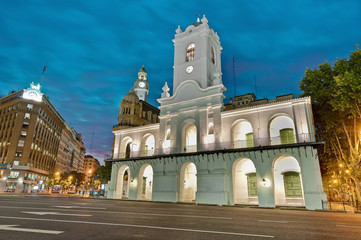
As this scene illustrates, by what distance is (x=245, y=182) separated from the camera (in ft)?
84.0

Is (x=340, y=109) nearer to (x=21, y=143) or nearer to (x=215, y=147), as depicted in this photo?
(x=215, y=147)

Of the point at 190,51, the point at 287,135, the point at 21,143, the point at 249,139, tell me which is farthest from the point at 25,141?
the point at 287,135

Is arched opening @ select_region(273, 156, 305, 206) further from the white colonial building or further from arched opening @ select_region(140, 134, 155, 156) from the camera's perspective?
arched opening @ select_region(140, 134, 155, 156)

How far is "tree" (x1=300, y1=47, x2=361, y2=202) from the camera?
1985 centimetres

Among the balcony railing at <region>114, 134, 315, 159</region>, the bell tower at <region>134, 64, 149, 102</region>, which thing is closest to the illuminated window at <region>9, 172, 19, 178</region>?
the bell tower at <region>134, 64, 149, 102</region>

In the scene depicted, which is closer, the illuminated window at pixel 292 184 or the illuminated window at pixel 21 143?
the illuminated window at pixel 292 184

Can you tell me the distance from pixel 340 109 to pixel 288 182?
898cm

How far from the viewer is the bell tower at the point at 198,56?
1222 inches

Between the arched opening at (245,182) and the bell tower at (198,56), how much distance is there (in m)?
11.5

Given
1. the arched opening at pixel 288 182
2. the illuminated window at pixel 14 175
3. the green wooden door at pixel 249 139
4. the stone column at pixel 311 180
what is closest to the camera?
the stone column at pixel 311 180

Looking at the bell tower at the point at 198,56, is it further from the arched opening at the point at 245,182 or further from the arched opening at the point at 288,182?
the arched opening at the point at 288,182

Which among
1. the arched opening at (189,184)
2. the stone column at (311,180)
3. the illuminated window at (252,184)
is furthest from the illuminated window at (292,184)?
the arched opening at (189,184)

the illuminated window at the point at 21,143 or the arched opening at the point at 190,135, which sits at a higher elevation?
the illuminated window at the point at 21,143

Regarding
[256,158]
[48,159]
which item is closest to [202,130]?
[256,158]
